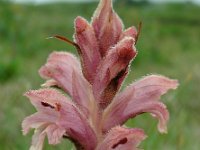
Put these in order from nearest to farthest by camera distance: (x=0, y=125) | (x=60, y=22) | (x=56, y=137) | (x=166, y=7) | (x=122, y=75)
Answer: (x=56, y=137), (x=122, y=75), (x=0, y=125), (x=60, y=22), (x=166, y=7)

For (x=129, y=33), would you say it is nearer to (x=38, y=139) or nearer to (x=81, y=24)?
(x=81, y=24)

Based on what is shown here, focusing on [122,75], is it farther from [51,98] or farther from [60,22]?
[60,22]

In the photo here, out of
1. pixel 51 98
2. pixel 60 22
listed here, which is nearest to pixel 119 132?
pixel 51 98

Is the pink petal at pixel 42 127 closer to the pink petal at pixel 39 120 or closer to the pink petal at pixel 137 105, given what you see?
the pink petal at pixel 39 120

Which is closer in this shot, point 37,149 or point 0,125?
point 37,149

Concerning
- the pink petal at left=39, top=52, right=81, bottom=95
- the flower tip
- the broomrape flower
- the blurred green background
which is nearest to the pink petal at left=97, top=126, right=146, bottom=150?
the broomrape flower

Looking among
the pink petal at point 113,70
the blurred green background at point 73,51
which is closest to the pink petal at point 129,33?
the pink petal at point 113,70
